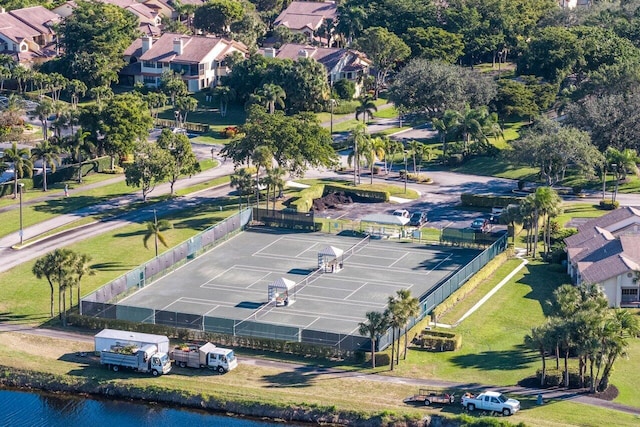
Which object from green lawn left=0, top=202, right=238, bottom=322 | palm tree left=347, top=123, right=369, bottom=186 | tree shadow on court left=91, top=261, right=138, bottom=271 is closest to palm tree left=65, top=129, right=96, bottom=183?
green lawn left=0, top=202, right=238, bottom=322

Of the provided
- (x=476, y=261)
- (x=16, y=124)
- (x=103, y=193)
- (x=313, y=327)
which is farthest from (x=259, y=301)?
(x=16, y=124)

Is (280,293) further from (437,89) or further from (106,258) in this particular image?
(437,89)

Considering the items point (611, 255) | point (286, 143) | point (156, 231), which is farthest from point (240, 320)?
point (286, 143)

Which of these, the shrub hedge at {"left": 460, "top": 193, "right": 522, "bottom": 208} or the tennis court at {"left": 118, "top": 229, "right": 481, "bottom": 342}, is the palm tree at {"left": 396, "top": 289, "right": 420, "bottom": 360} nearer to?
the tennis court at {"left": 118, "top": 229, "right": 481, "bottom": 342}

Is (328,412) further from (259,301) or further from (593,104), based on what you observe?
(593,104)

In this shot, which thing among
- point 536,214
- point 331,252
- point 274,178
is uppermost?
point 274,178

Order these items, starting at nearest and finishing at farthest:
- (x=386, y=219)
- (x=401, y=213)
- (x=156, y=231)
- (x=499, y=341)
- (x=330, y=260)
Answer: (x=499, y=341) < (x=156, y=231) < (x=330, y=260) < (x=386, y=219) < (x=401, y=213)

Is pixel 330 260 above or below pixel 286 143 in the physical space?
below
